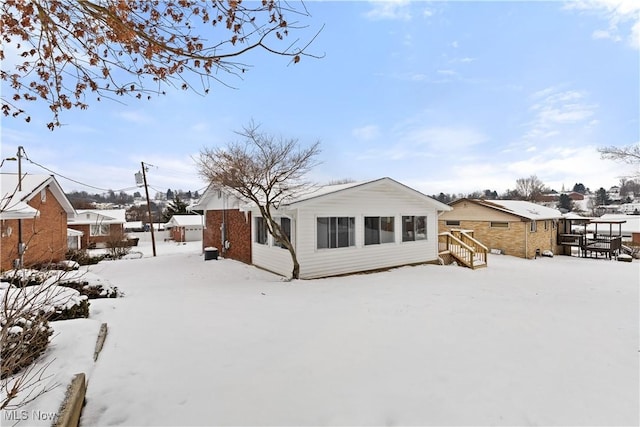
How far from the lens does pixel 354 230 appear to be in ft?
36.4

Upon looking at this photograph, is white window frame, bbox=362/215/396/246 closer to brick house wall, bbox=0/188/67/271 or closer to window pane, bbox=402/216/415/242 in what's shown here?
window pane, bbox=402/216/415/242

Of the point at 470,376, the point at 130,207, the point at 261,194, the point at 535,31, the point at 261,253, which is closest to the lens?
the point at 470,376

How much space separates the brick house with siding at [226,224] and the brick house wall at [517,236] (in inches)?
621

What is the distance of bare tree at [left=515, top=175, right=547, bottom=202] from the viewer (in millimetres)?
50531

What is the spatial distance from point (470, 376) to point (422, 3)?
27.1ft

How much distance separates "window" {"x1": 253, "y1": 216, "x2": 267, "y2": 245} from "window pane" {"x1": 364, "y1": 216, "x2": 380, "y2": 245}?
384 centimetres

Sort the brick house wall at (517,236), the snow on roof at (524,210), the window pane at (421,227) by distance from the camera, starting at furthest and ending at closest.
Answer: the snow on roof at (524,210) → the brick house wall at (517,236) → the window pane at (421,227)

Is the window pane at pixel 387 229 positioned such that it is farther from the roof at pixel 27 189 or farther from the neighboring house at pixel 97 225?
the neighboring house at pixel 97 225

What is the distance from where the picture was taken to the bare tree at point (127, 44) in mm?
2992

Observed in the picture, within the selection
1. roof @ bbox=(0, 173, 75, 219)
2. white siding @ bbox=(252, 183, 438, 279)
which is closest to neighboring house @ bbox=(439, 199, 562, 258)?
white siding @ bbox=(252, 183, 438, 279)

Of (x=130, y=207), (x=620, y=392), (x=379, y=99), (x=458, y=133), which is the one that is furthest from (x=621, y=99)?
(x=130, y=207)

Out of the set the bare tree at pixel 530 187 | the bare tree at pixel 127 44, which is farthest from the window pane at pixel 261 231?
the bare tree at pixel 530 187

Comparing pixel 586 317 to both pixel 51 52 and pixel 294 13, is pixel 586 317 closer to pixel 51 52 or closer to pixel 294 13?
pixel 294 13

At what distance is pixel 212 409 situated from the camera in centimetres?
269
